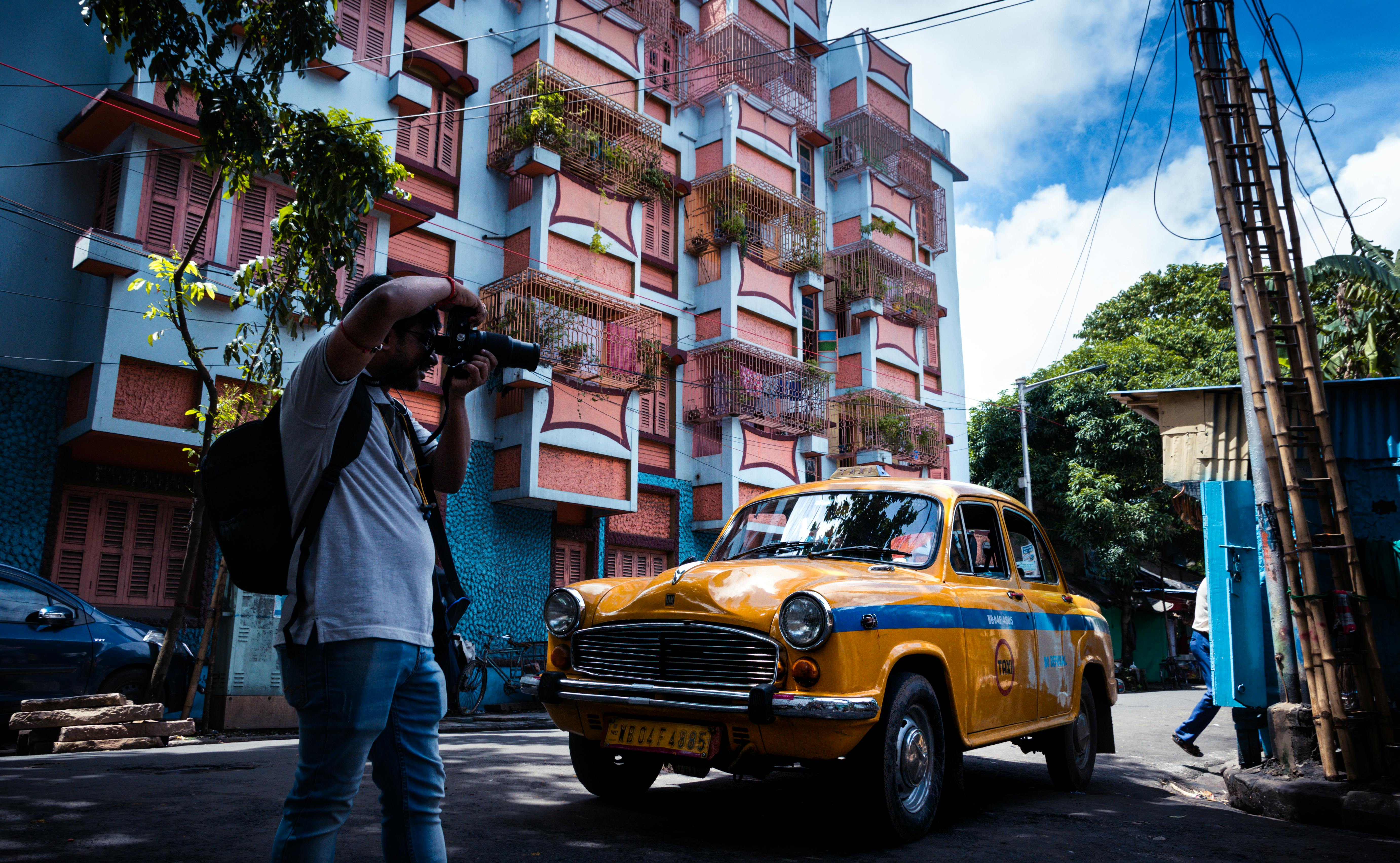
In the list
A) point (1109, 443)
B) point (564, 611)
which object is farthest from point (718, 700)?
point (1109, 443)

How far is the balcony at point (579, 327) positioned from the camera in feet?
52.3

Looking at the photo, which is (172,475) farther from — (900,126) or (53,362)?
(900,126)

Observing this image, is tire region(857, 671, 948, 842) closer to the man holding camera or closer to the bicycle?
the man holding camera

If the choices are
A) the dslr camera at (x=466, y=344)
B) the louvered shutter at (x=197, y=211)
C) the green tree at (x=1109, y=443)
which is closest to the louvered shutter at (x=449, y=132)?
the louvered shutter at (x=197, y=211)

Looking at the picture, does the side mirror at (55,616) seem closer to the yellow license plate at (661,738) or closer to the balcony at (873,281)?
the yellow license plate at (661,738)

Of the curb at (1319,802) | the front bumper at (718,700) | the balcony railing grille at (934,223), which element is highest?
the balcony railing grille at (934,223)

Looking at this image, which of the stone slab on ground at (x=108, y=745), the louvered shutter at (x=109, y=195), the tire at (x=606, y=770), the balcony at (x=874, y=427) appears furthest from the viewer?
the balcony at (x=874, y=427)

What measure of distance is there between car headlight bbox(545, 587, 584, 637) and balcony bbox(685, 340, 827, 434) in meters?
14.1

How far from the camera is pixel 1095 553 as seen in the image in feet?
86.5

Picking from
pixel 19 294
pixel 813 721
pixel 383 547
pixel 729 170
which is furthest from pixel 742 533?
pixel 729 170

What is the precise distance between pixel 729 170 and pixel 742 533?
15715 mm

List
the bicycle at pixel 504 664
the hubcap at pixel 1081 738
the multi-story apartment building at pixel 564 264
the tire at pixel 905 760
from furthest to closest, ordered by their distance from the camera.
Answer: the bicycle at pixel 504 664, the multi-story apartment building at pixel 564 264, the hubcap at pixel 1081 738, the tire at pixel 905 760

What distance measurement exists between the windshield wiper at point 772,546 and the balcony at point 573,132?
1275 cm

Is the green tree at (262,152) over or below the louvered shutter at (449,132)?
below
